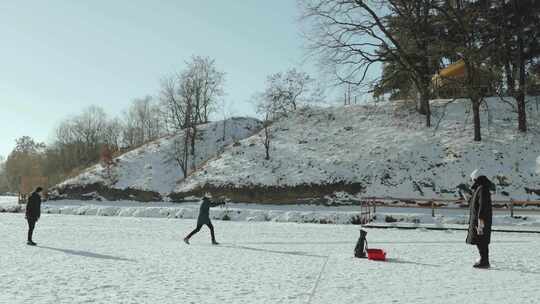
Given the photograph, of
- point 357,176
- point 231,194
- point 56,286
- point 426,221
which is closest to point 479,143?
point 357,176

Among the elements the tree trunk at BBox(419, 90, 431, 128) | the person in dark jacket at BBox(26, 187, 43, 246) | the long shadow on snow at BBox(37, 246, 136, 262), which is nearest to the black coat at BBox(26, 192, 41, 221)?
the person in dark jacket at BBox(26, 187, 43, 246)

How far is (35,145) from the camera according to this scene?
104 meters

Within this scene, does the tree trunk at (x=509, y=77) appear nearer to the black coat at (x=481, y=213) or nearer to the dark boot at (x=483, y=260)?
the black coat at (x=481, y=213)

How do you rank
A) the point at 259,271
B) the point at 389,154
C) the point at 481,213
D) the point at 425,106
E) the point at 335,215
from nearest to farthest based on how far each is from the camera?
the point at 259,271
the point at 481,213
the point at 335,215
the point at 389,154
the point at 425,106

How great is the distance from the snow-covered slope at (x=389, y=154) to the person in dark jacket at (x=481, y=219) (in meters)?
18.6

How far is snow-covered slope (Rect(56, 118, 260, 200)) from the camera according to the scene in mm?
40969

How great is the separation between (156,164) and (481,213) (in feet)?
125

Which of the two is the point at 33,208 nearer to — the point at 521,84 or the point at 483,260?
the point at 483,260

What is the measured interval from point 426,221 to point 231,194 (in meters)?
14.8

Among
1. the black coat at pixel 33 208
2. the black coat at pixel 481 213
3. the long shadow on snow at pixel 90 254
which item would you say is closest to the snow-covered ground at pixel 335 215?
the black coat at pixel 481 213

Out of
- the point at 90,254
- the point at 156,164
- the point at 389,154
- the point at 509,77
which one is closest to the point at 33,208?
the point at 90,254

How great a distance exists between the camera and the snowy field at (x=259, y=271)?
729 centimetres

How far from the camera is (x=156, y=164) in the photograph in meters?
45.1

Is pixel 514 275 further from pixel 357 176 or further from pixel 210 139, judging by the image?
pixel 210 139
